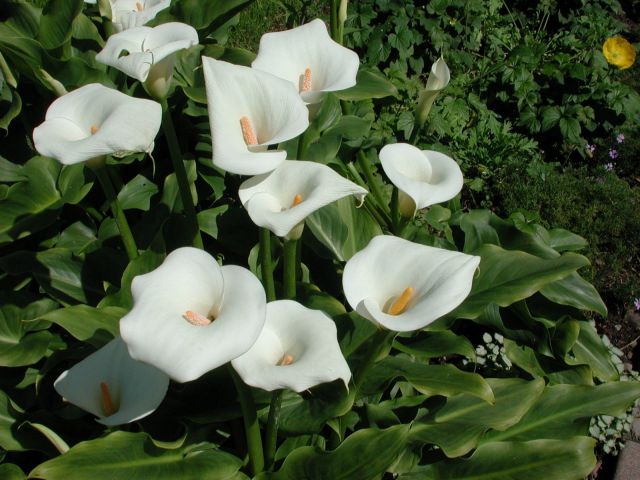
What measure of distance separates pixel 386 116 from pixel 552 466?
7.68 feet

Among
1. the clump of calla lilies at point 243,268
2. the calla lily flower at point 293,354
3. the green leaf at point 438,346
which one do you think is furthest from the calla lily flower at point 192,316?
the green leaf at point 438,346

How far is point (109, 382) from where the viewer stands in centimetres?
153

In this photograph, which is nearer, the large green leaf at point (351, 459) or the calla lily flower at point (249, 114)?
the calla lily flower at point (249, 114)

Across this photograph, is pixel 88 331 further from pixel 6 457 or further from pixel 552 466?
pixel 552 466

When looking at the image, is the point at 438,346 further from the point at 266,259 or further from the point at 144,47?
the point at 144,47

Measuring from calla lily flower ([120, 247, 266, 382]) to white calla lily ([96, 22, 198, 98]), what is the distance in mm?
541

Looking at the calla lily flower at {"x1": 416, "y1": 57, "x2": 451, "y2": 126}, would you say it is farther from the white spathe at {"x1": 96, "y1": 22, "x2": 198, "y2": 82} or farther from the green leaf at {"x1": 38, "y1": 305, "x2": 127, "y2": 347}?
the green leaf at {"x1": 38, "y1": 305, "x2": 127, "y2": 347}

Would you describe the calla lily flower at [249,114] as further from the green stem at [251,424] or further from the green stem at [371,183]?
the green stem at [371,183]

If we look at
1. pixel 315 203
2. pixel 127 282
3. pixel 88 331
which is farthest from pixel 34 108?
pixel 315 203

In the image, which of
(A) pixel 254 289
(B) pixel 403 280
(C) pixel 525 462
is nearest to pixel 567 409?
(C) pixel 525 462

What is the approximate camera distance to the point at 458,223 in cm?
265

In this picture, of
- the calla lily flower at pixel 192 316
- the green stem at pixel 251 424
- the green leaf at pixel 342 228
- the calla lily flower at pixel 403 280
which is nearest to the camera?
the calla lily flower at pixel 192 316

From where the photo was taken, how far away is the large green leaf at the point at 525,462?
70.8 inches

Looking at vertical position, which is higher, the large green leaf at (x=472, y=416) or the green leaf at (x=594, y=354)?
the large green leaf at (x=472, y=416)
